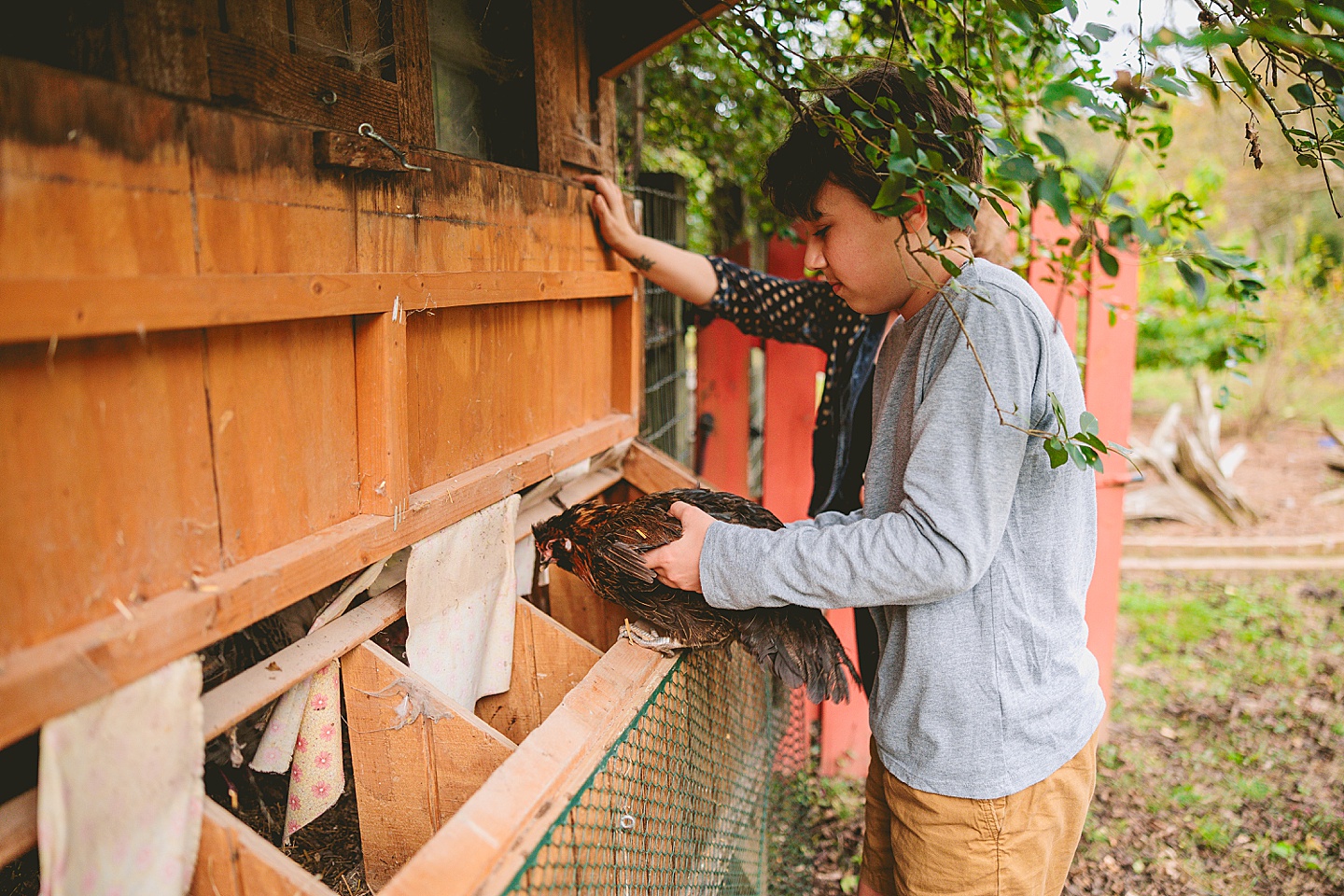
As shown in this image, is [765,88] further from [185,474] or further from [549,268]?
[185,474]

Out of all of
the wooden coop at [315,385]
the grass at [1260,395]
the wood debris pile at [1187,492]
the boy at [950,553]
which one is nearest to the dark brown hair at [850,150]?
the boy at [950,553]

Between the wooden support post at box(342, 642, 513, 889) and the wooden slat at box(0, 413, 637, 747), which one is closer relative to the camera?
the wooden slat at box(0, 413, 637, 747)

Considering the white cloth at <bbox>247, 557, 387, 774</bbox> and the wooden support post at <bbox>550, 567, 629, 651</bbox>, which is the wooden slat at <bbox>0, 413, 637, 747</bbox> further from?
the wooden support post at <bbox>550, 567, 629, 651</bbox>

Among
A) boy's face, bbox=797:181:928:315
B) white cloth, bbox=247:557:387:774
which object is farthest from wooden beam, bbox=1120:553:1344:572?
white cloth, bbox=247:557:387:774

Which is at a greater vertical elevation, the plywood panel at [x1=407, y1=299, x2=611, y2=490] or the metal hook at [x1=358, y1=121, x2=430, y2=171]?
the metal hook at [x1=358, y1=121, x2=430, y2=171]

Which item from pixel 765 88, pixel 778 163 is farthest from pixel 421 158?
pixel 765 88

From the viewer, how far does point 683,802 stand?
1886 mm

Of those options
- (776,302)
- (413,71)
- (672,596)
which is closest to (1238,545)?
(776,302)

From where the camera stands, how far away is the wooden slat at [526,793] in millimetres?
1051

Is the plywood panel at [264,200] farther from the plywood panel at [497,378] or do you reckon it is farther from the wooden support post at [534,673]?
the wooden support post at [534,673]

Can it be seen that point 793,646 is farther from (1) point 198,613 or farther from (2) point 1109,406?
(2) point 1109,406

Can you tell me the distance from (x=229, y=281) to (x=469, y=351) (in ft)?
2.17

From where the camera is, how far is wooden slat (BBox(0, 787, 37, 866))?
3.14ft

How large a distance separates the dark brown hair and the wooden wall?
580 millimetres
